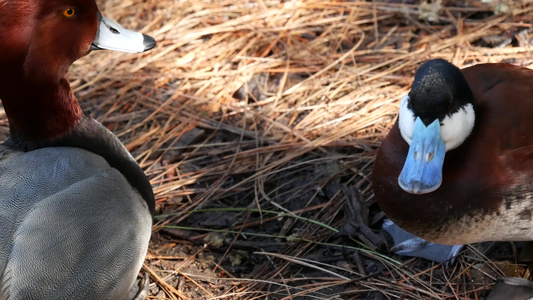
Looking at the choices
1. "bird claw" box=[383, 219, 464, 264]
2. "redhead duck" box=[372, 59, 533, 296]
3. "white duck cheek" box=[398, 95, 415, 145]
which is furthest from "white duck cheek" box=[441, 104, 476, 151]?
"bird claw" box=[383, 219, 464, 264]

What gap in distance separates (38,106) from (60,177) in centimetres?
35

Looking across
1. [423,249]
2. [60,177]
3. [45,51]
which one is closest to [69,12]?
[45,51]

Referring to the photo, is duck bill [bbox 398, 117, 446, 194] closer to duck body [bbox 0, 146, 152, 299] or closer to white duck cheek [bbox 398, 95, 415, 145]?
white duck cheek [bbox 398, 95, 415, 145]

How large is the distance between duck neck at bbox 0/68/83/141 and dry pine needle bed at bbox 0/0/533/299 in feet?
2.44

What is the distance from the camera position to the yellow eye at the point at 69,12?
2597mm

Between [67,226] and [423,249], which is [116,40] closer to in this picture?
[67,226]

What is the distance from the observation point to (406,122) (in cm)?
237

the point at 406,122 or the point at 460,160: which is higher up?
the point at 406,122

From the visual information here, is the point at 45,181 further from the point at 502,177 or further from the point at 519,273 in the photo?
the point at 519,273

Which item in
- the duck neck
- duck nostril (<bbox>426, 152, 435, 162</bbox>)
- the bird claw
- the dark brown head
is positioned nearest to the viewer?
duck nostril (<bbox>426, 152, 435, 162</bbox>)

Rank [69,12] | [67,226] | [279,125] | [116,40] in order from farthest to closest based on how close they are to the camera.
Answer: [279,125] → [116,40] → [69,12] → [67,226]

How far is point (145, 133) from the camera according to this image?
363 cm

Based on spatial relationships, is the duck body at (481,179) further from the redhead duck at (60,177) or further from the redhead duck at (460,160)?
the redhead duck at (60,177)

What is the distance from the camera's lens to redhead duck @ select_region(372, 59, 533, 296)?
Result: 88.8 inches
